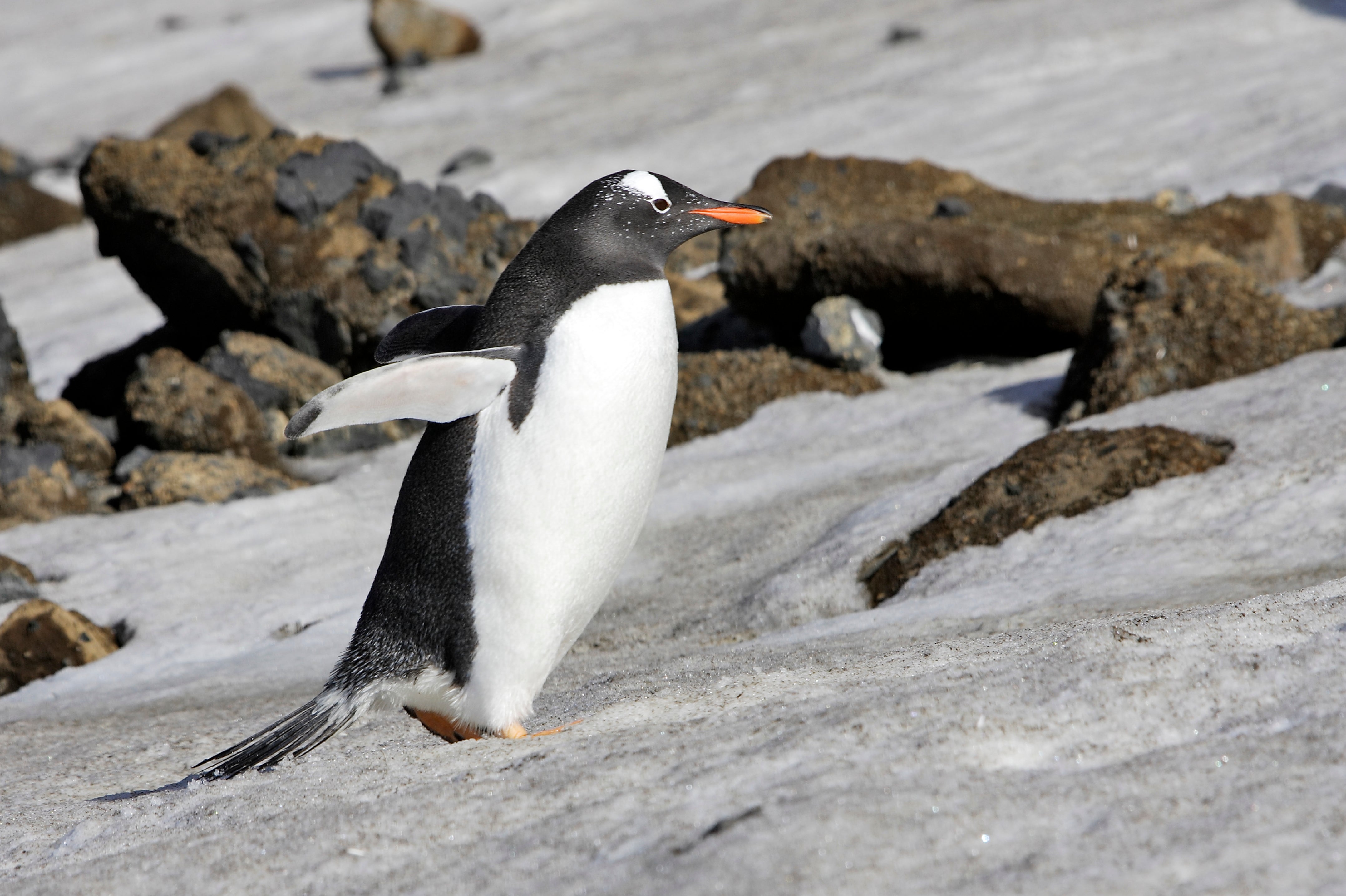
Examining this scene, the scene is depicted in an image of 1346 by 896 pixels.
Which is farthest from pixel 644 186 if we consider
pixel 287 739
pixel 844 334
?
pixel 844 334

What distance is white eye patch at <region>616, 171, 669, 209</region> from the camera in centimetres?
330

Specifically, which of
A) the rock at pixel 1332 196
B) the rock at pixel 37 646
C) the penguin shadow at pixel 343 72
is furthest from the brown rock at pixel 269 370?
the penguin shadow at pixel 343 72

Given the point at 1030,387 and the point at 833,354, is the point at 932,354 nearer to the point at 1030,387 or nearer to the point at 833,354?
the point at 833,354

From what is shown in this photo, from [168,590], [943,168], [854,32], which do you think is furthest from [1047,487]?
[854,32]

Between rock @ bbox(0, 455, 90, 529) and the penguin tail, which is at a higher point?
the penguin tail

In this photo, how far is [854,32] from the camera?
15.6m

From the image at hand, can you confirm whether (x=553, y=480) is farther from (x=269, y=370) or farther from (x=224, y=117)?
(x=224, y=117)

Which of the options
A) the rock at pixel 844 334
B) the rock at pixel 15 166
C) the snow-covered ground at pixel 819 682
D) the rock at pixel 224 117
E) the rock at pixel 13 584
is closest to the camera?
the snow-covered ground at pixel 819 682

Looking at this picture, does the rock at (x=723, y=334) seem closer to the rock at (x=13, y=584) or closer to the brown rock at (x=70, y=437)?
the brown rock at (x=70, y=437)

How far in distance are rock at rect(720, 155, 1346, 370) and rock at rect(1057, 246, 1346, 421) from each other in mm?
577

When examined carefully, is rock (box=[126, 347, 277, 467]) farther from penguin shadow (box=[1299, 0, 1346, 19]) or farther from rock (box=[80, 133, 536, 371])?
penguin shadow (box=[1299, 0, 1346, 19])

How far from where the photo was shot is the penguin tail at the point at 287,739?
292 cm

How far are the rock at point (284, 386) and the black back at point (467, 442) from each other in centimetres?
401

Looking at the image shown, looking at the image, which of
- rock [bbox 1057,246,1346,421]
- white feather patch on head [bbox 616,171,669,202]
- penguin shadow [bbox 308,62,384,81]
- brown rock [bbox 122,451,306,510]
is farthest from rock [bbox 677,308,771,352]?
penguin shadow [bbox 308,62,384,81]
